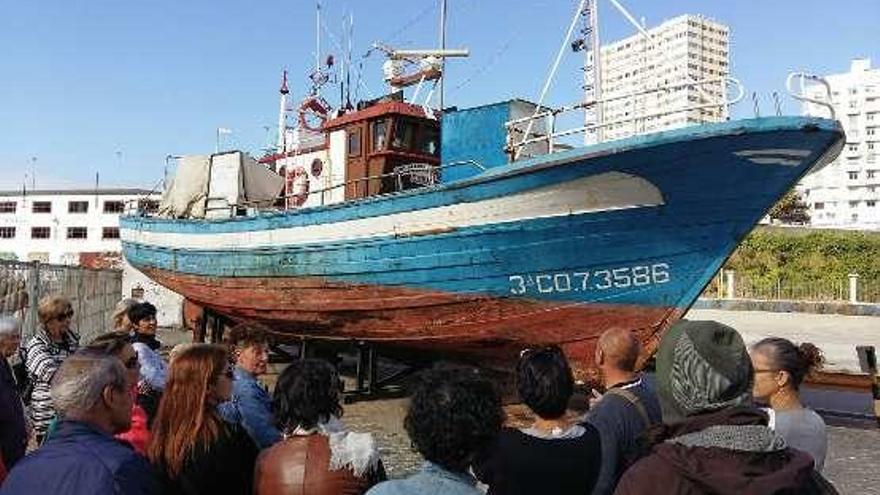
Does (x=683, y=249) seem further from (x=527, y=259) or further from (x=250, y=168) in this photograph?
(x=250, y=168)

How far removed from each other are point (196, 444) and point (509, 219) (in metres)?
7.27

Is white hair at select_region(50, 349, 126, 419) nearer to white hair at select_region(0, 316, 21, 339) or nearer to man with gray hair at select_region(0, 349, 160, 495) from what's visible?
man with gray hair at select_region(0, 349, 160, 495)

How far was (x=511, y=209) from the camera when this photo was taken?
9852 millimetres

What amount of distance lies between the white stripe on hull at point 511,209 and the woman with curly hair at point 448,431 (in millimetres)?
7289

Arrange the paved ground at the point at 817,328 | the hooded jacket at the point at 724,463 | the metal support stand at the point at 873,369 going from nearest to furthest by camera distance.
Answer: the hooded jacket at the point at 724,463, the metal support stand at the point at 873,369, the paved ground at the point at 817,328

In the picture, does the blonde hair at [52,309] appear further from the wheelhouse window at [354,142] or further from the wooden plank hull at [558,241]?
the wheelhouse window at [354,142]

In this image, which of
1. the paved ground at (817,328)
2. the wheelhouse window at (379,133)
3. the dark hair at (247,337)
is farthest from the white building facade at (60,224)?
the dark hair at (247,337)

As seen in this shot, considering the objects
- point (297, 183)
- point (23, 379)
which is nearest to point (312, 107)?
point (297, 183)

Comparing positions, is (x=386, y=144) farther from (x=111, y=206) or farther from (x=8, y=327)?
(x=111, y=206)

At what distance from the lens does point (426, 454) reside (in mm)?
2275

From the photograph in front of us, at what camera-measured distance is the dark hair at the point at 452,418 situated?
7.43 feet

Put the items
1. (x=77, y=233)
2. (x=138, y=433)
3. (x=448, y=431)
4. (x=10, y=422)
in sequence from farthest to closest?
(x=77, y=233) → (x=10, y=422) → (x=138, y=433) → (x=448, y=431)

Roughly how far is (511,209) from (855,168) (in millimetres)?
98007

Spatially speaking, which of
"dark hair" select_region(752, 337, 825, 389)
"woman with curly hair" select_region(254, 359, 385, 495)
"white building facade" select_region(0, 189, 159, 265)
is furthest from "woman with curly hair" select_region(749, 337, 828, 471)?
"white building facade" select_region(0, 189, 159, 265)
